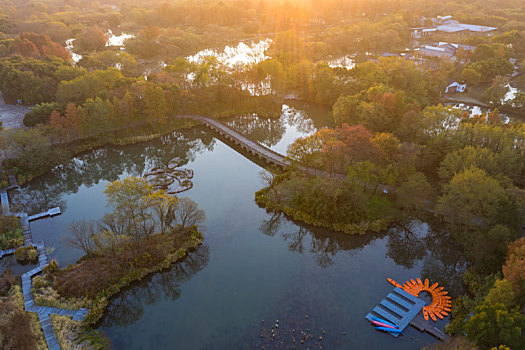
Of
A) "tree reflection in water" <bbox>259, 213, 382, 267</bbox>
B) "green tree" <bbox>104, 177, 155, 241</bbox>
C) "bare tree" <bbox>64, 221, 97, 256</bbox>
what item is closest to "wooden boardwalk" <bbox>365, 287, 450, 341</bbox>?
"tree reflection in water" <bbox>259, 213, 382, 267</bbox>

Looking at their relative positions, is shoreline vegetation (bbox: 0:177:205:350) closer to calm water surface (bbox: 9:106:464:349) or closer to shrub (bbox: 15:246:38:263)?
shrub (bbox: 15:246:38:263)

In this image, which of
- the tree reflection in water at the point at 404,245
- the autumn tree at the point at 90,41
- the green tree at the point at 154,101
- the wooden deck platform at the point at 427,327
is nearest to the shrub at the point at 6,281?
the tree reflection in water at the point at 404,245

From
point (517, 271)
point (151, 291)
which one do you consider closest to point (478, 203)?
point (517, 271)

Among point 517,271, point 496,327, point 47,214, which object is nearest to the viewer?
point 496,327

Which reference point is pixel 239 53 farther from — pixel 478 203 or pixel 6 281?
pixel 6 281

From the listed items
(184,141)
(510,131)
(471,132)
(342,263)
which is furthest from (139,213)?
(510,131)

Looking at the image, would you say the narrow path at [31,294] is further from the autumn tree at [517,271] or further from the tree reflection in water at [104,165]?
the autumn tree at [517,271]
